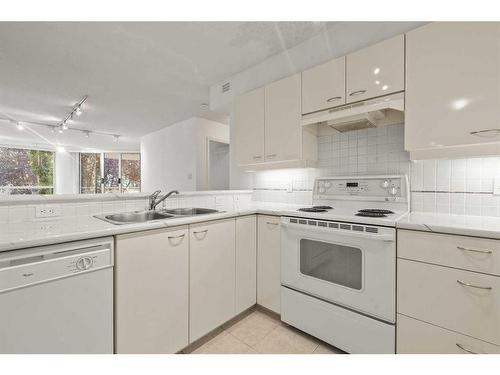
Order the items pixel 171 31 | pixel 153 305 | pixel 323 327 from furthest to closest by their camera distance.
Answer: pixel 171 31, pixel 323 327, pixel 153 305

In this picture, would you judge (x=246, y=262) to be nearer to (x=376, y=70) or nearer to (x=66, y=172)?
(x=376, y=70)

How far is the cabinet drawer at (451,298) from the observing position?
0.97 meters

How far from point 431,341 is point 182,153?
4464mm

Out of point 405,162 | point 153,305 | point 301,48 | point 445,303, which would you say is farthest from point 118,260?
point 301,48

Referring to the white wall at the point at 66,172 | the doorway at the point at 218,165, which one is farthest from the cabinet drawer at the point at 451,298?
the white wall at the point at 66,172

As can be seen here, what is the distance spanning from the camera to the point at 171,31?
71.9 inches

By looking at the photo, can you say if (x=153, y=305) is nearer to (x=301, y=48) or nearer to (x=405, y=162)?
(x=405, y=162)

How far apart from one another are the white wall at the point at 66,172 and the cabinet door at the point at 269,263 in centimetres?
781

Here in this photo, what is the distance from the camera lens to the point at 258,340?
5.16 feet

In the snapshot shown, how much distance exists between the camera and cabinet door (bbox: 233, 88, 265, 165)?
7.00 ft

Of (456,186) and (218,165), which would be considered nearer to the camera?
(456,186)

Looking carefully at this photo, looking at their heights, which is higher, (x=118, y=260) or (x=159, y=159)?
(x=159, y=159)

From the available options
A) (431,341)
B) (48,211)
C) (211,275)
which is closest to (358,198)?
(431,341)
